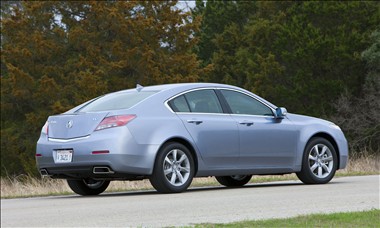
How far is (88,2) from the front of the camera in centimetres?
4531

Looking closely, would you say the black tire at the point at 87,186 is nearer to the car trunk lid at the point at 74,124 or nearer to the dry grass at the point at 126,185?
the car trunk lid at the point at 74,124

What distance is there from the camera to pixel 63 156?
41.7 ft

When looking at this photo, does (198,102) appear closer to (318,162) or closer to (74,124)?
(74,124)

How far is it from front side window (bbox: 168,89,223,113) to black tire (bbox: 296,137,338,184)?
1.63 m

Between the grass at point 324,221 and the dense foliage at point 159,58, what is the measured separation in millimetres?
32960

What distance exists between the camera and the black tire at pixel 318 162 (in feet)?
46.5

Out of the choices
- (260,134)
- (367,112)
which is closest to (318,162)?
(260,134)

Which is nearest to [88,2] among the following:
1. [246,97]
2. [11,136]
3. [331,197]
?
[11,136]

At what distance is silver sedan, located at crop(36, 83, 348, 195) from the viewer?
12.5 meters

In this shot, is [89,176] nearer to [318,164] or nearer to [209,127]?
[209,127]

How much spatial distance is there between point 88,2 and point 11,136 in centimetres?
751

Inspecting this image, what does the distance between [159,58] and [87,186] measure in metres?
32.2

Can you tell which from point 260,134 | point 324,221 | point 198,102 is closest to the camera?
point 324,221

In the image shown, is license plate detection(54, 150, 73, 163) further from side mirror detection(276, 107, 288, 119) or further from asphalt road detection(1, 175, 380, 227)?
side mirror detection(276, 107, 288, 119)
